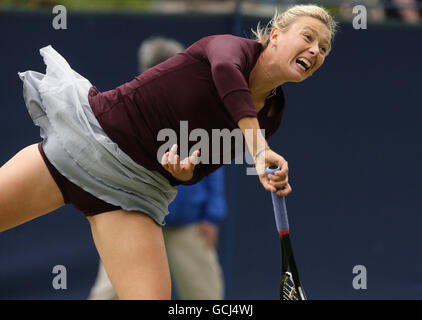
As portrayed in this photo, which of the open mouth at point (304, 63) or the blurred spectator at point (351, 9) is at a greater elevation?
the blurred spectator at point (351, 9)

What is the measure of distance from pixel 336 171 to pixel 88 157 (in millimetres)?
3053

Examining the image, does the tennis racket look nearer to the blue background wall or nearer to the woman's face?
the woman's face

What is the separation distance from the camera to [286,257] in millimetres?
3078

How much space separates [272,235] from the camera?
5.62m

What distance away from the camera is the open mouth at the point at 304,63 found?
2.90 m

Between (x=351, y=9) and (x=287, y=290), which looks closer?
(x=287, y=290)

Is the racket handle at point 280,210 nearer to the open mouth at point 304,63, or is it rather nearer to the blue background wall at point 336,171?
the open mouth at point 304,63

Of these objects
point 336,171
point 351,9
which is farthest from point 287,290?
point 351,9

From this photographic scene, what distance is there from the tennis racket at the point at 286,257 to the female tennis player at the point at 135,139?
0.35 metres

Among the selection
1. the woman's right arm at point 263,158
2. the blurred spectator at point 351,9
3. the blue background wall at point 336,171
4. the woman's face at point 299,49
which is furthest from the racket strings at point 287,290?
the blurred spectator at point 351,9

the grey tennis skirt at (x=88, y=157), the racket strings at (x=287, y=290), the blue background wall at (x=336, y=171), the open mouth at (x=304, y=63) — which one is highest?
the blue background wall at (x=336, y=171)

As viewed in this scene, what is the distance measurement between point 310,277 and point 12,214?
3169mm

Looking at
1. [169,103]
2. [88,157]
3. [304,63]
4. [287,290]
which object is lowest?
[287,290]

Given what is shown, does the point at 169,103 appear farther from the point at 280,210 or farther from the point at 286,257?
the point at 286,257
